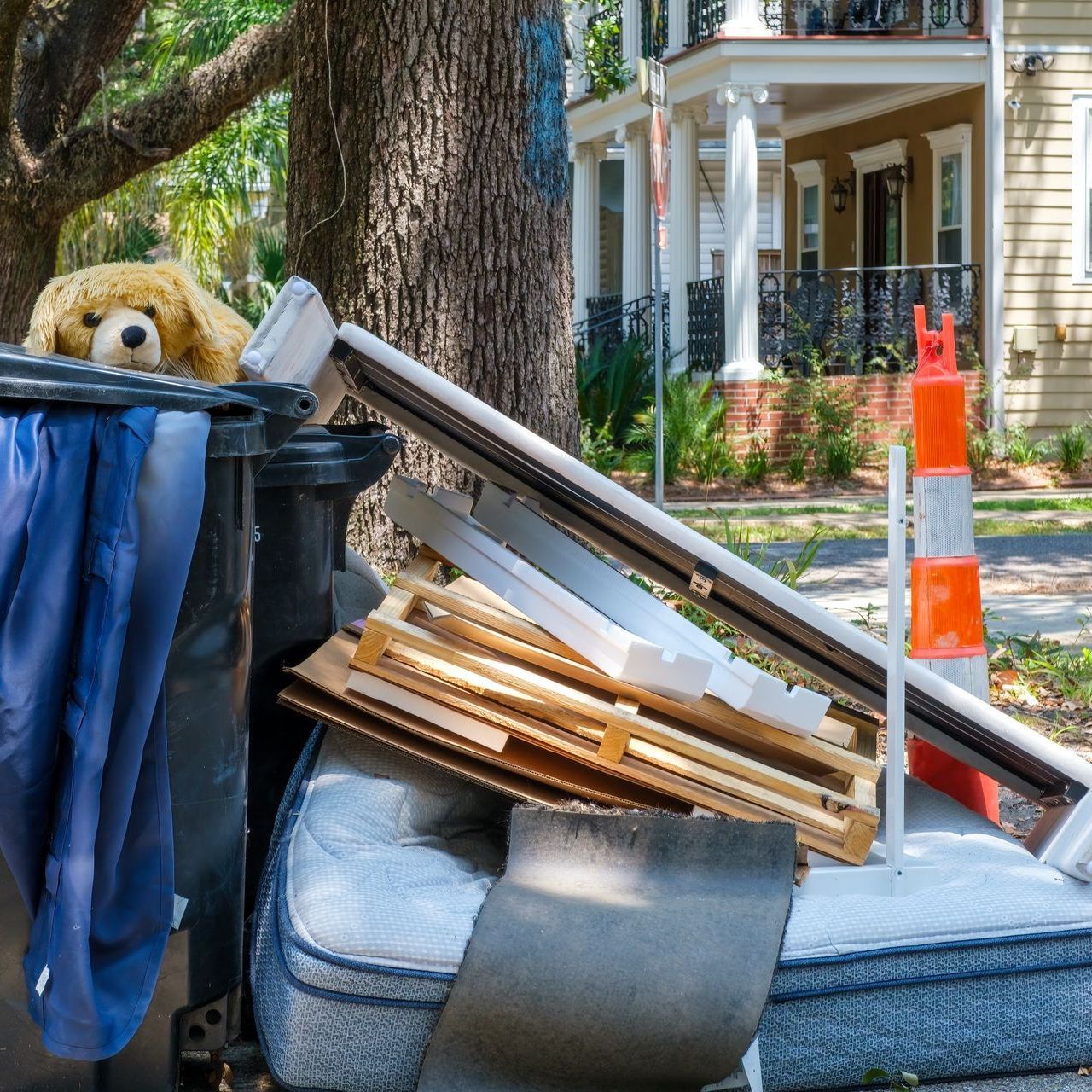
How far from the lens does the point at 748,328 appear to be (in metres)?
15.8

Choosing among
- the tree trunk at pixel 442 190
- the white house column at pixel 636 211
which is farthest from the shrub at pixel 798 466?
the tree trunk at pixel 442 190

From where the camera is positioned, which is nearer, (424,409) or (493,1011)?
(493,1011)

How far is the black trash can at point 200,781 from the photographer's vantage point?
7.91 feet

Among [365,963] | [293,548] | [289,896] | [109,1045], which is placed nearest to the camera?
[109,1045]

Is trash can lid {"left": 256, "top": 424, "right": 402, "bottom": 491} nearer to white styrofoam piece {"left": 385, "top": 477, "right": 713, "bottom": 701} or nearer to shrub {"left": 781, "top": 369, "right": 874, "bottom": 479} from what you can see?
white styrofoam piece {"left": 385, "top": 477, "right": 713, "bottom": 701}

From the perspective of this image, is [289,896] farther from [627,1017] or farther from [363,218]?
[363,218]

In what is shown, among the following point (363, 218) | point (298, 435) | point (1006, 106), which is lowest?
point (298, 435)

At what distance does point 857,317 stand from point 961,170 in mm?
2334

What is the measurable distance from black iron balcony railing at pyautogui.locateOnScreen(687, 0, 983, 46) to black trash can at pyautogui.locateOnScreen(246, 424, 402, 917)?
1432 cm

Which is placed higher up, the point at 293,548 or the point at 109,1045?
the point at 293,548

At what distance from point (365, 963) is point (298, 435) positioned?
135cm

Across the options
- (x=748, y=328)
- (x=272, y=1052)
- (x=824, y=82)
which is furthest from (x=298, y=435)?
(x=824, y=82)

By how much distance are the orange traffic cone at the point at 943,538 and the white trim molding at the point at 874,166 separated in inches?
596

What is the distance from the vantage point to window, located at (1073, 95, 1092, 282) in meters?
16.2
